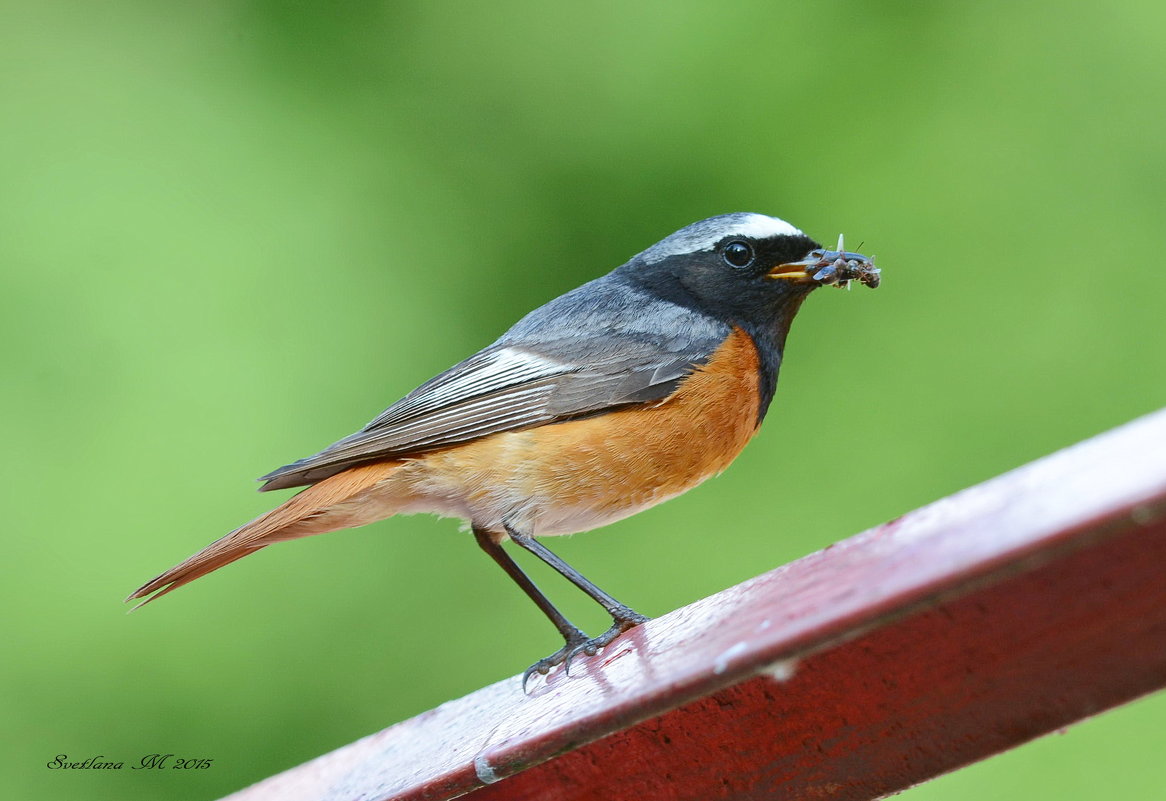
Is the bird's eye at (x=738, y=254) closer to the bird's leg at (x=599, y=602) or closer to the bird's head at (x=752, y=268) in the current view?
the bird's head at (x=752, y=268)

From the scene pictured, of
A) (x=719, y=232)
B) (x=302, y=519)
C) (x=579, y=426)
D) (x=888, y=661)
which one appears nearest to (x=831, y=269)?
(x=719, y=232)

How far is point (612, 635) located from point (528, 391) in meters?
0.68

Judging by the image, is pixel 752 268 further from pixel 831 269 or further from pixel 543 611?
pixel 543 611

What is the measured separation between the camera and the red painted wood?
1327 mm

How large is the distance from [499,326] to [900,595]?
11.2 feet

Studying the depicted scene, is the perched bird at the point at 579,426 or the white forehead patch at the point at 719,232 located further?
the white forehead patch at the point at 719,232

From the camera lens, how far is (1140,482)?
1214mm

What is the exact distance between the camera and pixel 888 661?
161cm

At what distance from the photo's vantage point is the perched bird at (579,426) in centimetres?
293

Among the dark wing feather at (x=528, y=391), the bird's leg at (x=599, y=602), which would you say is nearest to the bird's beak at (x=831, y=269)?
the dark wing feather at (x=528, y=391)

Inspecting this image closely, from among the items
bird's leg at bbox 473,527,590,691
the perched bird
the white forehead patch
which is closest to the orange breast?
the perched bird

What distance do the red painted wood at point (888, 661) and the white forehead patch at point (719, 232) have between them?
1384 mm

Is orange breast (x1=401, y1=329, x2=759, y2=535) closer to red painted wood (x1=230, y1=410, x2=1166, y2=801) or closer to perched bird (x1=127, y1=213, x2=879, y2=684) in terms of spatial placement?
perched bird (x1=127, y1=213, x2=879, y2=684)

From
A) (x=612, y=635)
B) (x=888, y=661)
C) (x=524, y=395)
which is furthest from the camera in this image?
(x=524, y=395)
